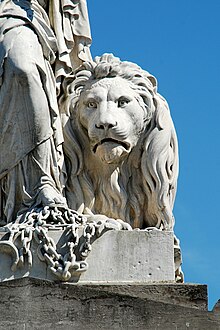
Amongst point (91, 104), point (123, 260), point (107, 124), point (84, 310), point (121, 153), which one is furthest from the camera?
point (91, 104)

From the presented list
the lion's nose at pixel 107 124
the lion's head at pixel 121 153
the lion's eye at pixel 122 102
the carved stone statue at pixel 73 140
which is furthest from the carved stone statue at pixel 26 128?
the lion's eye at pixel 122 102

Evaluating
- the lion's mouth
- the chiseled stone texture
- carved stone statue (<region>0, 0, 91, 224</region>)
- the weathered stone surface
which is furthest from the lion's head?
the chiseled stone texture

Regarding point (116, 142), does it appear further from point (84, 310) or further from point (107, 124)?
point (84, 310)

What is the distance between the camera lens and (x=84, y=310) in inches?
403

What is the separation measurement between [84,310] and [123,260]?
126 cm

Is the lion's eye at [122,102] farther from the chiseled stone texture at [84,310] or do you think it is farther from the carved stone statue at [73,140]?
the chiseled stone texture at [84,310]

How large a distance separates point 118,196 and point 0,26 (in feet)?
6.22

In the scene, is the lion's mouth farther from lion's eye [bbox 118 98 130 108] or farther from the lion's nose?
lion's eye [bbox 118 98 130 108]

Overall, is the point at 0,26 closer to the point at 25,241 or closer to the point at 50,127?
the point at 50,127

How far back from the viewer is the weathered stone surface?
11.3m

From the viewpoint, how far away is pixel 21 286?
10.3m

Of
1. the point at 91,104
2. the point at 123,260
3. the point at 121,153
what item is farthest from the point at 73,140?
the point at 123,260

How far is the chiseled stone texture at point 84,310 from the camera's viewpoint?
10188mm

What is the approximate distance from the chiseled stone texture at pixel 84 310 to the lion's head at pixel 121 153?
2.03m
